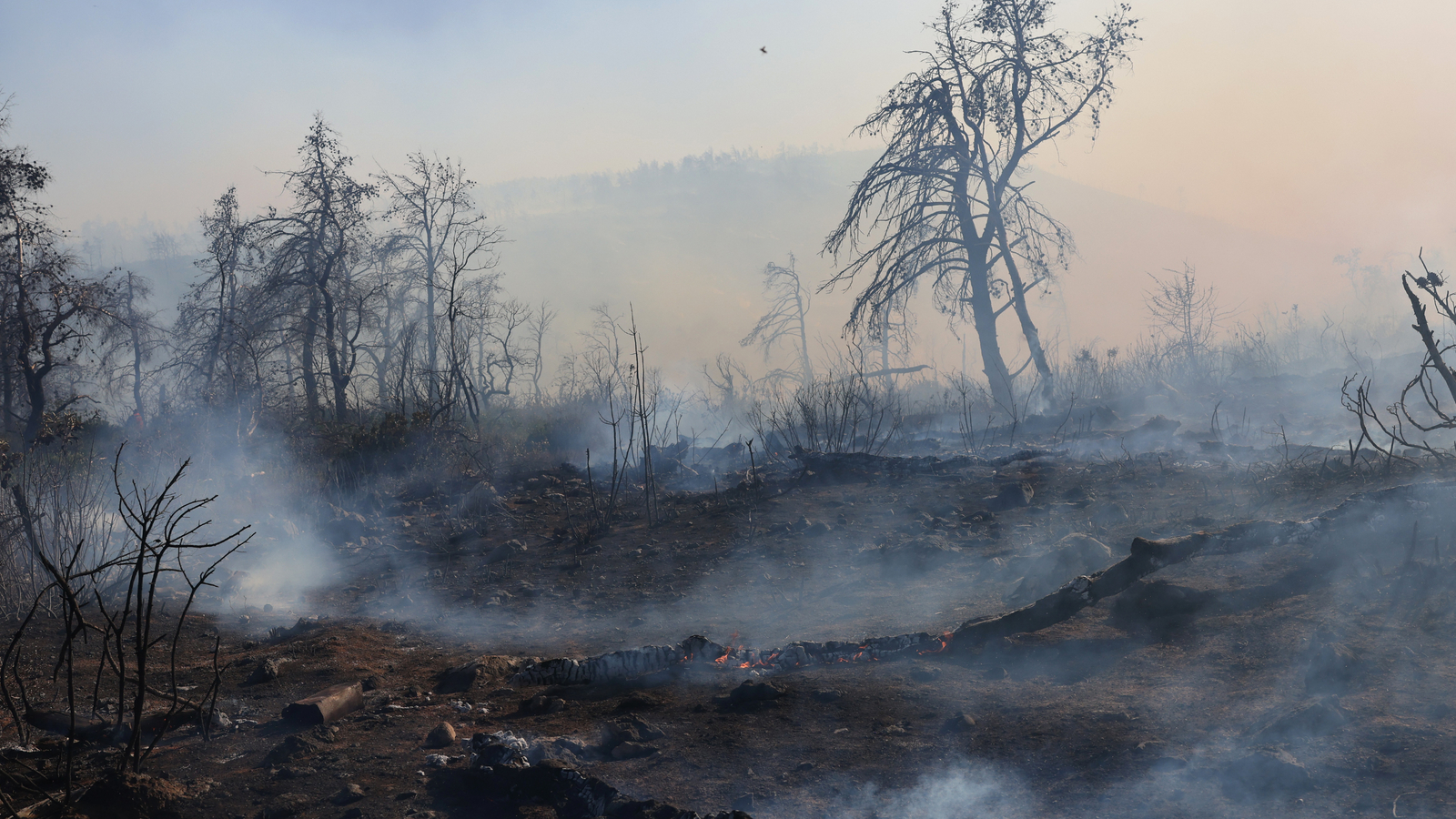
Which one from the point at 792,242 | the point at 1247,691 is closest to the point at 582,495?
the point at 1247,691

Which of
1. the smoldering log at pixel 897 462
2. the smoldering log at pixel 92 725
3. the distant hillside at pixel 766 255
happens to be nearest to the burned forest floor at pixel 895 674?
the smoldering log at pixel 92 725

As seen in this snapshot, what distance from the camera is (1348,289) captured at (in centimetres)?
5575

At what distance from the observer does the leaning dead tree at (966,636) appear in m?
4.88

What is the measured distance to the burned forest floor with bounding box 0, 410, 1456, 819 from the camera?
3.25 m

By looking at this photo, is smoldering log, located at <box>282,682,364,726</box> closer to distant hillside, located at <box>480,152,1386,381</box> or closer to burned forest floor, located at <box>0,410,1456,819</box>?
burned forest floor, located at <box>0,410,1456,819</box>

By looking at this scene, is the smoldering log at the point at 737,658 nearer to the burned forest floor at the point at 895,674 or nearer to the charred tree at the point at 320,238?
the burned forest floor at the point at 895,674

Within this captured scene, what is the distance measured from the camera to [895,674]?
4.56 metres

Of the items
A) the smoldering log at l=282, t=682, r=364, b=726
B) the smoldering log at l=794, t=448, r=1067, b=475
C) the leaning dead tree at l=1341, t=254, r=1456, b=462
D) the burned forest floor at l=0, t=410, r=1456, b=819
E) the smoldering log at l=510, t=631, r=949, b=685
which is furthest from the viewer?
the smoldering log at l=794, t=448, r=1067, b=475

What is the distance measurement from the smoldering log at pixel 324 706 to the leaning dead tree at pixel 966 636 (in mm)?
943

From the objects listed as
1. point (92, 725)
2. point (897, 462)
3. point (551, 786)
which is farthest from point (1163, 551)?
point (92, 725)

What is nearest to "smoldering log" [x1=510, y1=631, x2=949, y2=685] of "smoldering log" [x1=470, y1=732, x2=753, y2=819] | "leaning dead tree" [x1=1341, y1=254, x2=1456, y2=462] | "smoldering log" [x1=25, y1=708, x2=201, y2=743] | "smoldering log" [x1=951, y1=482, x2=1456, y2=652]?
"smoldering log" [x1=951, y1=482, x2=1456, y2=652]

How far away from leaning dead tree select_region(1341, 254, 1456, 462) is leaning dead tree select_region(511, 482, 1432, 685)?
1.41 ft

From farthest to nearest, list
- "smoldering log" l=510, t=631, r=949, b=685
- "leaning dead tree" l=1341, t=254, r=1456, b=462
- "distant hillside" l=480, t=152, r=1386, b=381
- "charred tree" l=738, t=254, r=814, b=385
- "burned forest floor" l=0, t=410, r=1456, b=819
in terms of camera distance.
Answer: "distant hillside" l=480, t=152, r=1386, b=381 → "charred tree" l=738, t=254, r=814, b=385 → "smoldering log" l=510, t=631, r=949, b=685 → "leaning dead tree" l=1341, t=254, r=1456, b=462 → "burned forest floor" l=0, t=410, r=1456, b=819

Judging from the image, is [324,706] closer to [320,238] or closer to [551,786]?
[551,786]
